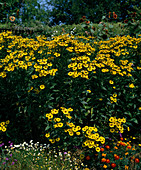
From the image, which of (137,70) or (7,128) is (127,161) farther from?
(7,128)

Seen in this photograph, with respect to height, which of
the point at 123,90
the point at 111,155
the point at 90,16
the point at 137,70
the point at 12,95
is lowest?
the point at 90,16

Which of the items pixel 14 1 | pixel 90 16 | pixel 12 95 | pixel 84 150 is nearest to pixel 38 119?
pixel 12 95

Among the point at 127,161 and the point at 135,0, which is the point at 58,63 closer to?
the point at 127,161

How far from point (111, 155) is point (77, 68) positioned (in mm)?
1257

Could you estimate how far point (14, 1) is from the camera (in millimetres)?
11695

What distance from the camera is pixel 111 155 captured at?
8.50ft

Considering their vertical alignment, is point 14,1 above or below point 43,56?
below

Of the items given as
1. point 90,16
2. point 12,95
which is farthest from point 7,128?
point 90,16

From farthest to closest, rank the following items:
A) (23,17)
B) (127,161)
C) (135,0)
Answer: (135,0) < (23,17) < (127,161)

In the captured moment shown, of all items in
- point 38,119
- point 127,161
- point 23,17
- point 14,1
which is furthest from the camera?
point 23,17

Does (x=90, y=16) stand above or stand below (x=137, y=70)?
below

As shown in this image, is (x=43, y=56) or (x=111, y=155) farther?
(x=43, y=56)

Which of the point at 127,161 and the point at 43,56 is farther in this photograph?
the point at 43,56

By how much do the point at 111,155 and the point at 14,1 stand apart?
1149cm
